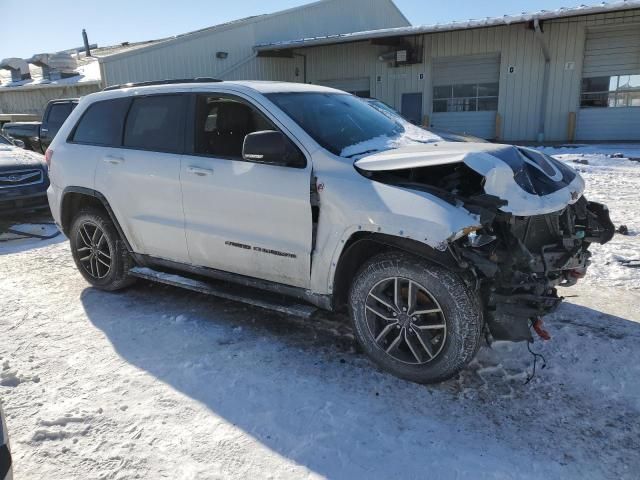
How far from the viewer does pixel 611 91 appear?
56.5ft

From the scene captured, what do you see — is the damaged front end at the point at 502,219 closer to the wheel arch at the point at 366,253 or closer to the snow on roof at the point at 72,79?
the wheel arch at the point at 366,253

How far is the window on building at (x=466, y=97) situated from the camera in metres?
19.5

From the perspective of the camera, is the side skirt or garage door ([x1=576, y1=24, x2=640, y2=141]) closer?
the side skirt

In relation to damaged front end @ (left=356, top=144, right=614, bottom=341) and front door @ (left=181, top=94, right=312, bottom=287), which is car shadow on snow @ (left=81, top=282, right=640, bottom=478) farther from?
front door @ (left=181, top=94, right=312, bottom=287)

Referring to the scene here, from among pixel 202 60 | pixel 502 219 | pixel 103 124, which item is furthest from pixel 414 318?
pixel 202 60

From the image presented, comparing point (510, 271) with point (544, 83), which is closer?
point (510, 271)

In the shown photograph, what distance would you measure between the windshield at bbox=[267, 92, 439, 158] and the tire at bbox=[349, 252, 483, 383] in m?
0.89

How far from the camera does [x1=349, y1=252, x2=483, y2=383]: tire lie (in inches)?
126

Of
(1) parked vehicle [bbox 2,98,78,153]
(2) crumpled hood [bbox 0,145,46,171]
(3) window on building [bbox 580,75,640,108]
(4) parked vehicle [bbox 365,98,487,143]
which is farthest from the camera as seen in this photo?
(3) window on building [bbox 580,75,640,108]

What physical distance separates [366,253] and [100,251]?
2.82m

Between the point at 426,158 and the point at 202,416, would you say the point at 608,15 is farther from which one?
the point at 202,416

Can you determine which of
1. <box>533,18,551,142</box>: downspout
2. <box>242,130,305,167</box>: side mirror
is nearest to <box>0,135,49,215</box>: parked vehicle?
<box>242,130,305,167</box>: side mirror

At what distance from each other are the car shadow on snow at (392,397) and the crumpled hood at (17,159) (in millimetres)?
5116

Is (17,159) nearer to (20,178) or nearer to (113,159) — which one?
(20,178)
